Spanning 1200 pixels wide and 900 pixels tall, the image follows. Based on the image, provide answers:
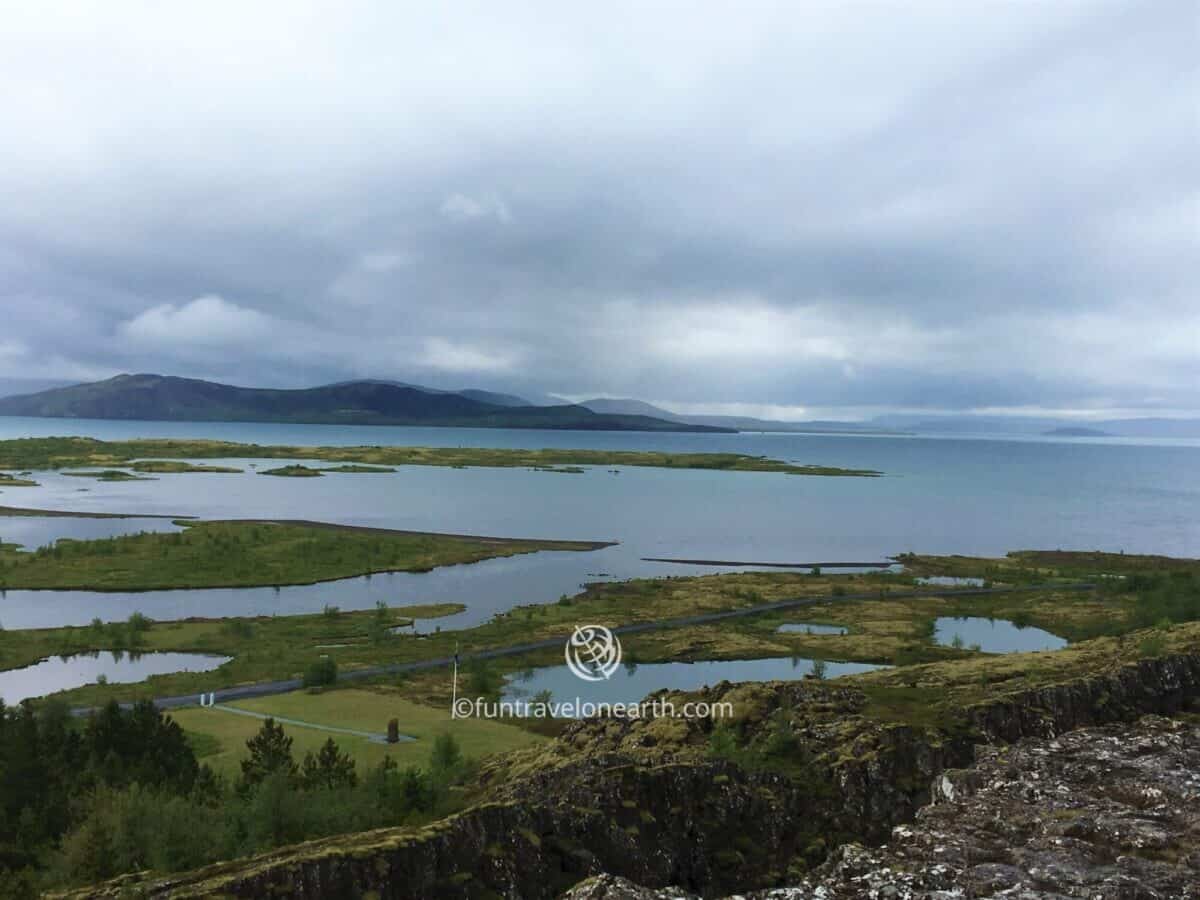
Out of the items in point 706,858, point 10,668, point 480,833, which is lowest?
point 10,668

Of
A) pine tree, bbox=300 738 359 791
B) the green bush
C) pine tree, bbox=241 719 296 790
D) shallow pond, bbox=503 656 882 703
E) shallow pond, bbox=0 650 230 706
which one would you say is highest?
pine tree, bbox=300 738 359 791

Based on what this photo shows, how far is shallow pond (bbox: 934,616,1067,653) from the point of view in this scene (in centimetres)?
6812

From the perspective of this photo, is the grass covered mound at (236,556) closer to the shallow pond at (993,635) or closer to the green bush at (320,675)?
the green bush at (320,675)

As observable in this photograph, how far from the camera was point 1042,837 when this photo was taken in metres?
14.8

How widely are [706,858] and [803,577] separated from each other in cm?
8773

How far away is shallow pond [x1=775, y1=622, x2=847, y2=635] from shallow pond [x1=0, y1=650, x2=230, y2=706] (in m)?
50.4

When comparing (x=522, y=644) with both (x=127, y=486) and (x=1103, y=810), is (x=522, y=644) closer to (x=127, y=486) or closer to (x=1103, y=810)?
(x=1103, y=810)

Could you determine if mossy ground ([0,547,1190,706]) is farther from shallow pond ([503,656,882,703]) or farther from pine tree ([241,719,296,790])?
pine tree ([241,719,296,790])

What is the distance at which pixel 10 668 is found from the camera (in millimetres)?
59406

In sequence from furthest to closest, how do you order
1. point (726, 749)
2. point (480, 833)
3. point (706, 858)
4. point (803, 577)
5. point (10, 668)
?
point (803, 577)
point (10, 668)
point (726, 749)
point (706, 858)
point (480, 833)

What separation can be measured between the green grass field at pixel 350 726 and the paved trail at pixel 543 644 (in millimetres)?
2807

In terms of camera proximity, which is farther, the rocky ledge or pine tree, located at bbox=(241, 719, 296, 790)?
pine tree, located at bbox=(241, 719, 296, 790)

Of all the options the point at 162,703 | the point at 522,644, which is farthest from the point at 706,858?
the point at 522,644

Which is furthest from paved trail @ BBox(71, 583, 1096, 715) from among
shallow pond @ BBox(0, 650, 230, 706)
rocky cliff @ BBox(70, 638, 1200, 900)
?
rocky cliff @ BBox(70, 638, 1200, 900)
